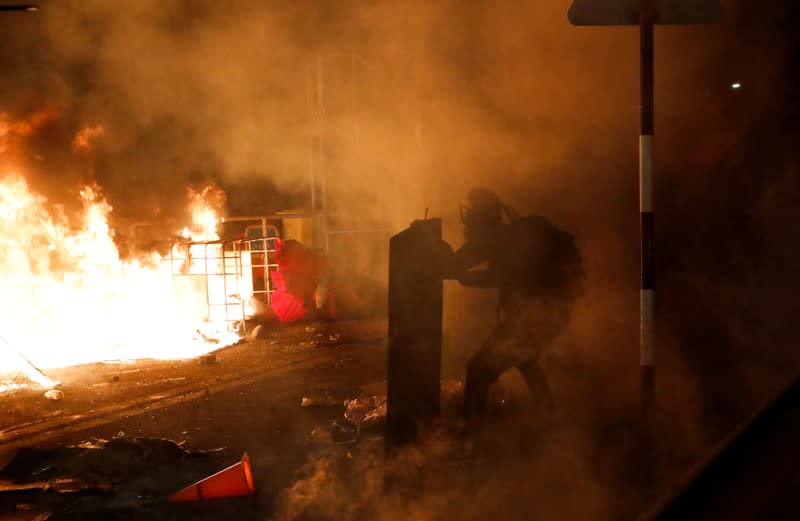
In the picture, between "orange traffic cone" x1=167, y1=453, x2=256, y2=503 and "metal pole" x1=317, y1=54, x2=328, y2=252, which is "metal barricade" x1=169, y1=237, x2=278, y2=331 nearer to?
"metal pole" x1=317, y1=54, x2=328, y2=252

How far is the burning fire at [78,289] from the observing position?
1030 cm

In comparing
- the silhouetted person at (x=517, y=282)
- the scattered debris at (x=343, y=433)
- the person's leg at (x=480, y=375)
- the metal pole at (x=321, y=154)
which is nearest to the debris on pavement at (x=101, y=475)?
the scattered debris at (x=343, y=433)

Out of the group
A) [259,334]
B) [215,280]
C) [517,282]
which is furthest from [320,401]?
[215,280]

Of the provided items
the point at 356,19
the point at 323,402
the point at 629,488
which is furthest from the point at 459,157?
the point at 629,488

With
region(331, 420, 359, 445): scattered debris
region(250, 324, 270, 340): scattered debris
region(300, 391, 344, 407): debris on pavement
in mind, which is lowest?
region(250, 324, 270, 340): scattered debris

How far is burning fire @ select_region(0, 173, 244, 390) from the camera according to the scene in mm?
10297

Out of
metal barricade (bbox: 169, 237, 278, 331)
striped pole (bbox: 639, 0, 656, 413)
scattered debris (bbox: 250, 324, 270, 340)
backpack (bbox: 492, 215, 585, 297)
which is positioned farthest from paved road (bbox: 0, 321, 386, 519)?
metal barricade (bbox: 169, 237, 278, 331)

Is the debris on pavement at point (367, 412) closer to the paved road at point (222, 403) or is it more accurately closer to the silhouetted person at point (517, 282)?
the paved road at point (222, 403)

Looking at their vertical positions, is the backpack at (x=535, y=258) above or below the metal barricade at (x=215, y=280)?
above

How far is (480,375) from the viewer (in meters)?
3.73

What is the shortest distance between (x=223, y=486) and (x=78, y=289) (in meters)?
8.81

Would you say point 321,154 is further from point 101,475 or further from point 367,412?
point 101,475

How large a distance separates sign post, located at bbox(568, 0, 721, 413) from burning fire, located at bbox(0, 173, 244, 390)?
24.9 feet

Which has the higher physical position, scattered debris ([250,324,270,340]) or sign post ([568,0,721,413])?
sign post ([568,0,721,413])
